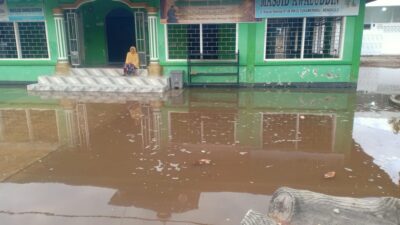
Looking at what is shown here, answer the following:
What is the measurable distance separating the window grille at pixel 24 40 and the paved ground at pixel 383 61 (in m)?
16.6

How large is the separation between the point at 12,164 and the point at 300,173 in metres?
4.29

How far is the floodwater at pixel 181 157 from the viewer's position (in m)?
3.84

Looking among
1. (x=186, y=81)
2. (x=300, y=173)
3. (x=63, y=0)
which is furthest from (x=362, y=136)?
(x=63, y=0)

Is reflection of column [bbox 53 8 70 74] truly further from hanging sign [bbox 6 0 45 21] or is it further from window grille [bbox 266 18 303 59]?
window grille [bbox 266 18 303 59]

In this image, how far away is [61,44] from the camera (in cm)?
1172

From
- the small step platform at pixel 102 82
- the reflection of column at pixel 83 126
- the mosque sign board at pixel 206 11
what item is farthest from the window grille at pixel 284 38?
the reflection of column at pixel 83 126

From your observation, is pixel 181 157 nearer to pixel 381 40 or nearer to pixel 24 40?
pixel 24 40

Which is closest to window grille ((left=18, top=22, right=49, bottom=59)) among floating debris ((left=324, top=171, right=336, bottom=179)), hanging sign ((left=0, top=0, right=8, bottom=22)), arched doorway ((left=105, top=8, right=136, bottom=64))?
hanging sign ((left=0, top=0, right=8, bottom=22))

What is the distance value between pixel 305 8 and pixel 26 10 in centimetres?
955

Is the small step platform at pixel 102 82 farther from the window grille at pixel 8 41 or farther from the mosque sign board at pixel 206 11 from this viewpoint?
the window grille at pixel 8 41

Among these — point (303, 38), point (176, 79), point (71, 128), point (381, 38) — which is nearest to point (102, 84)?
point (176, 79)

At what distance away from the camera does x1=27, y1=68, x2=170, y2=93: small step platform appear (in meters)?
10.6

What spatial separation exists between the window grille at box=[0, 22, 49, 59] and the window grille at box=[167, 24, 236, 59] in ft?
15.8

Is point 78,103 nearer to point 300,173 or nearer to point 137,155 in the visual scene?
point 137,155
